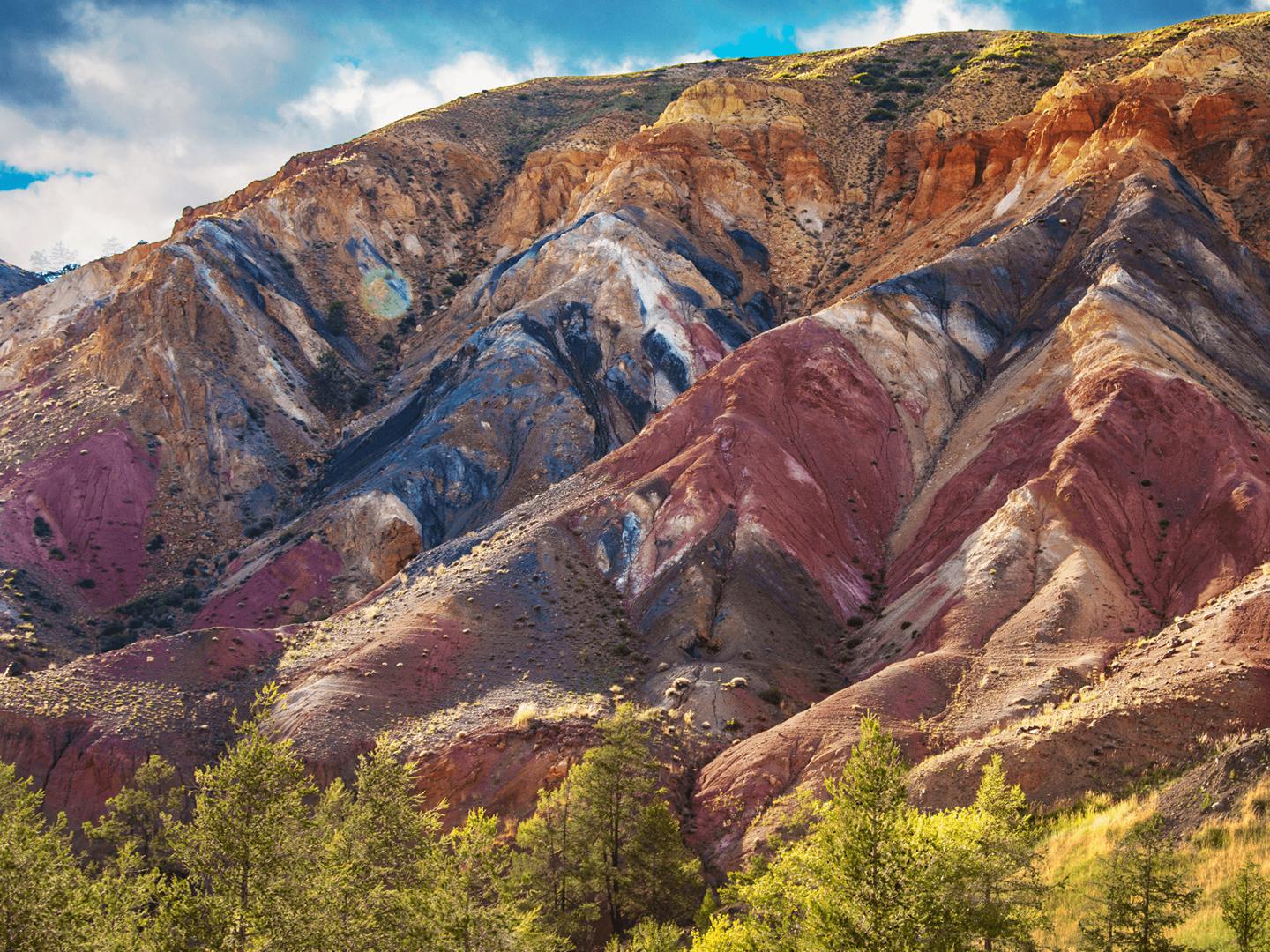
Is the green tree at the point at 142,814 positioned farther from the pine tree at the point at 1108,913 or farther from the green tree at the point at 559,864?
the pine tree at the point at 1108,913

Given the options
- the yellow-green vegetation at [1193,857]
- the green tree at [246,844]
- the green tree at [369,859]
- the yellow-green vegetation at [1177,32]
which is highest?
the yellow-green vegetation at [1177,32]

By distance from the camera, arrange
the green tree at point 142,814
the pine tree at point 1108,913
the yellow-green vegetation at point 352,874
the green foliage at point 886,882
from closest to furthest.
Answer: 1. the green foliage at point 886,882
2. the yellow-green vegetation at point 352,874
3. the pine tree at point 1108,913
4. the green tree at point 142,814

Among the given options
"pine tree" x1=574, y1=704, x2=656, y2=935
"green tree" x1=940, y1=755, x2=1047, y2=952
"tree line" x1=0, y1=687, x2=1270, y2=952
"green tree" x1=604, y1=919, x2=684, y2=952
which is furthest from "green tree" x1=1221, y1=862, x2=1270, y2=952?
"pine tree" x1=574, y1=704, x2=656, y2=935

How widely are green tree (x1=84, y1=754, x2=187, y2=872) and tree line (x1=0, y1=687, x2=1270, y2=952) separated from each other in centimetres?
944

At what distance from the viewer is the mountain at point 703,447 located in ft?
128

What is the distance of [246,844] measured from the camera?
21.4 metres

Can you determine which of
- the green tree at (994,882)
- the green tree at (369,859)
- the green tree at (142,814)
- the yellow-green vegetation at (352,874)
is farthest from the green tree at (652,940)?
the green tree at (142,814)

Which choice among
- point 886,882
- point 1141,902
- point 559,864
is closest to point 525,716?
point 559,864

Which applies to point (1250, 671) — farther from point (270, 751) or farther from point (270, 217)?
point (270, 217)

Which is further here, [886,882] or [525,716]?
[525,716]

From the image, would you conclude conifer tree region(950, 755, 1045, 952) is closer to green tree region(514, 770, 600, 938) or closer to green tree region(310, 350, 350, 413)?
green tree region(514, 770, 600, 938)

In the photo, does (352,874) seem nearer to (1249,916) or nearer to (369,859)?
(369,859)

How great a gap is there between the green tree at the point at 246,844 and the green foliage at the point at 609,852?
406 inches

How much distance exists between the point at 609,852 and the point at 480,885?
928 centimetres
